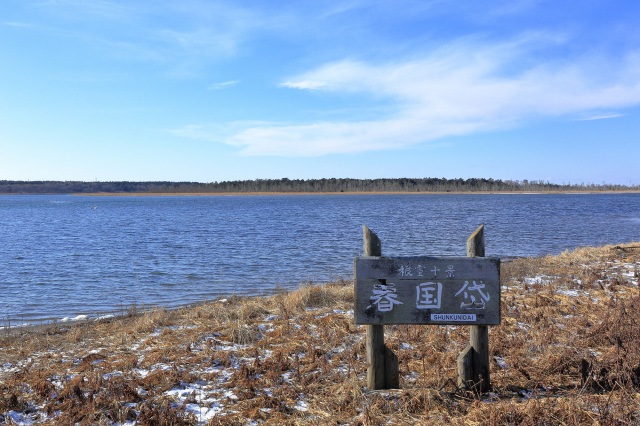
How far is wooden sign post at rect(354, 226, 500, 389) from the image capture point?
4.68 metres

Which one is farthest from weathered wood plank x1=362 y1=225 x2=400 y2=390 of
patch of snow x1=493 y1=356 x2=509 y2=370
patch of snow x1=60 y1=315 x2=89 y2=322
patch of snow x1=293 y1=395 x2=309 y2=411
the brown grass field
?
patch of snow x1=60 y1=315 x2=89 y2=322

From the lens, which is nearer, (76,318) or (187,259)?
(76,318)

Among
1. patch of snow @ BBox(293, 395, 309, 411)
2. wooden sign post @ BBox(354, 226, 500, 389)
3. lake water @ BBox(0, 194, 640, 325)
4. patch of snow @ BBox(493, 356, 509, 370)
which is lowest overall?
lake water @ BBox(0, 194, 640, 325)

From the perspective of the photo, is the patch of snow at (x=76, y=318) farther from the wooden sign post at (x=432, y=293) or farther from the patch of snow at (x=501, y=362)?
the patch of snow at (x=501, y=362)

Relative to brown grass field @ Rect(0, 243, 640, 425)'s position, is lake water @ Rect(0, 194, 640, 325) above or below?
below

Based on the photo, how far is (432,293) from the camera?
186 inches

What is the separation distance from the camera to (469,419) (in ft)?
13.4

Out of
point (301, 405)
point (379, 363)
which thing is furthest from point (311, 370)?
point (379, 363)

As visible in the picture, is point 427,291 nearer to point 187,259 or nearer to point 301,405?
point 301,405

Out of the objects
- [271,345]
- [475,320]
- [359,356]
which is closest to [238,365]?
[271,345]

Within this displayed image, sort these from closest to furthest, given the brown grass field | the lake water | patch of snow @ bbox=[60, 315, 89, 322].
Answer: the brown grass field, patch of snow @ bbox=[60, 315, 89, 322], the lake water

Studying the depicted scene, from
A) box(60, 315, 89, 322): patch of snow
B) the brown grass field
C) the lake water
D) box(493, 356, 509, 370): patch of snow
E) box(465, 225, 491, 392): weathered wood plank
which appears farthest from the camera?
the lake water

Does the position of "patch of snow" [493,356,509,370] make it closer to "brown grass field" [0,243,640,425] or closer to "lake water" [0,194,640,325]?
"brown grass field" [0,243,640,425]

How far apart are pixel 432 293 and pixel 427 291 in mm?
52
